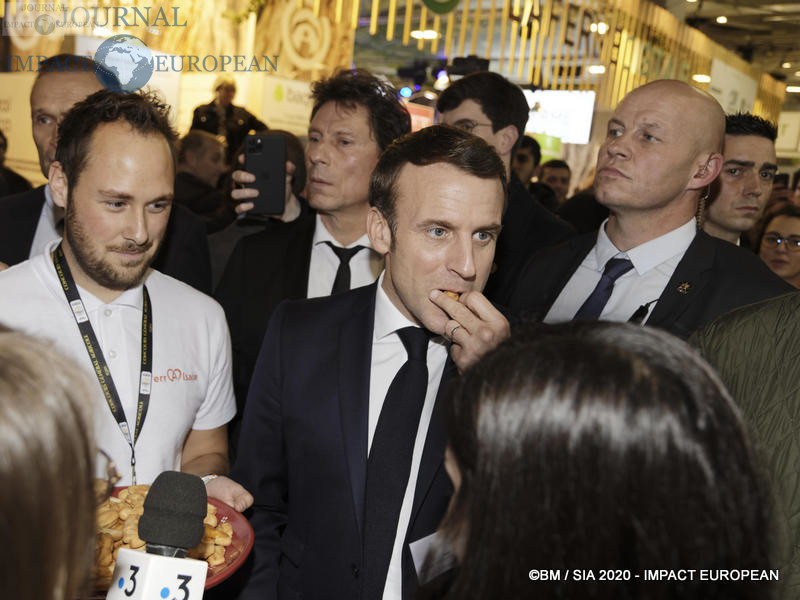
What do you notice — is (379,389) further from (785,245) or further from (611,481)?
(785,245)

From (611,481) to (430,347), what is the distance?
44.6 inches

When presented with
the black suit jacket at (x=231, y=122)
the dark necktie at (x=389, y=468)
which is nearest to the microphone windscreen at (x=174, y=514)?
the dark necktie at (x=389, y=468)

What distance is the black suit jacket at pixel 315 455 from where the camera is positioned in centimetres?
165

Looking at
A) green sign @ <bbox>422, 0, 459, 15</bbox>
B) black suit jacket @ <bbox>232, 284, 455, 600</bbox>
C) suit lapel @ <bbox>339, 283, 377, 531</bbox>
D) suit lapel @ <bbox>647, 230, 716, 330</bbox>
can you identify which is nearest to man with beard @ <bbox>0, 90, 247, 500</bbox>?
black suit jacket @ <bbox>232, 284, 455, 600</bbox>

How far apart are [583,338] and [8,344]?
64 cm

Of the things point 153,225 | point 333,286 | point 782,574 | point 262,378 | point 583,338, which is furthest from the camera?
point 333,286

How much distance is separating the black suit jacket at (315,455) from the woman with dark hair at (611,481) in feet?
2.69

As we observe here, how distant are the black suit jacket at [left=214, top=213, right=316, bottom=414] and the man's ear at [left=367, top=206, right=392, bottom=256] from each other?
0.79 m

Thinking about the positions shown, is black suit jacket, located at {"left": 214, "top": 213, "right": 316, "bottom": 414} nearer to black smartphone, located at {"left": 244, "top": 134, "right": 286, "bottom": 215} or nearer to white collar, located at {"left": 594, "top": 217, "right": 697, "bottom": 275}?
black smartphone, located at {"left": 244, "top": 134, "right": 286, "bottom": 215}

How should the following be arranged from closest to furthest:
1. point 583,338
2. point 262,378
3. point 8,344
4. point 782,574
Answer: point 8,344
point 583,338
point 782,574
point 262,378

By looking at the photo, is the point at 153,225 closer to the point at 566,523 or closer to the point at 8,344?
the point at 8,344

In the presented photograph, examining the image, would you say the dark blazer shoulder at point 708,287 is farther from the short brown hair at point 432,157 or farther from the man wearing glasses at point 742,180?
the man wearing glasses at point 742,180

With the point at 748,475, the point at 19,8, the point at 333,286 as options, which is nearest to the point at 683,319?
the point at 333,286

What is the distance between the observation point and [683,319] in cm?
221
